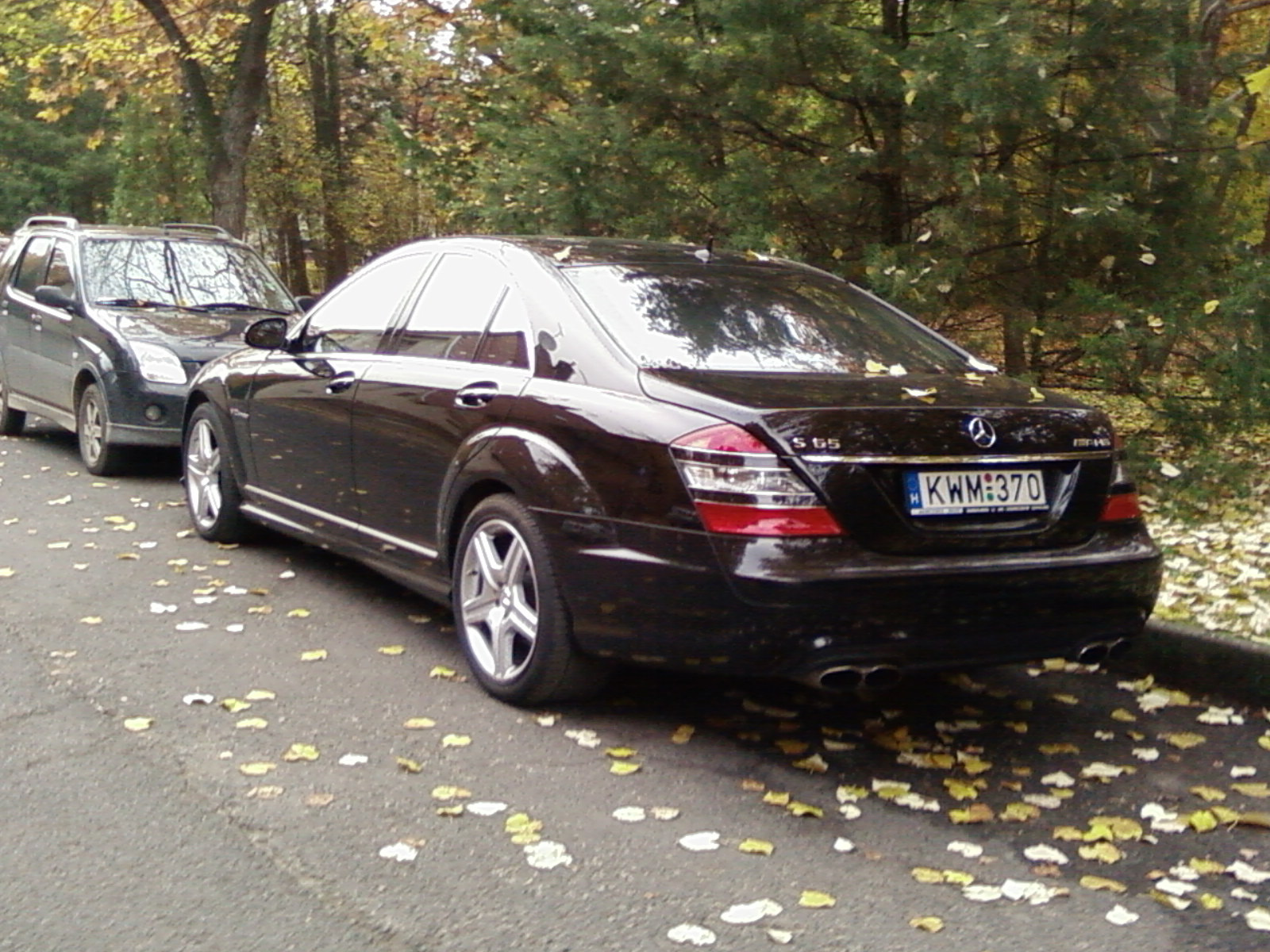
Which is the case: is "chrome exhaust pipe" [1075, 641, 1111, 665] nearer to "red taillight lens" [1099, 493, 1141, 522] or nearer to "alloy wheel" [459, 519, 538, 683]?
"red taillight lens" [1099, 493, 1141, 522]

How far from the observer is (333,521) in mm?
7031

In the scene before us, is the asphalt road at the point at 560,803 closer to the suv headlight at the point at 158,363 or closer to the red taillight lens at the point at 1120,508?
the red taillight lens at the point at 1120,508

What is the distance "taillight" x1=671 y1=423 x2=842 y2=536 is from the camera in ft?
15.6

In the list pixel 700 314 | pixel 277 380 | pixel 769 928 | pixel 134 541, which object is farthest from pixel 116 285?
pixel 769 928

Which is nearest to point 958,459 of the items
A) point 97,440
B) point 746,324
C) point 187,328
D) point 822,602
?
point 822,602

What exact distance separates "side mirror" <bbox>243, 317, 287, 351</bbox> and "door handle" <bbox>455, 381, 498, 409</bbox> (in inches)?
79.3

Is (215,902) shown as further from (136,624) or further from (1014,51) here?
(1014,51)

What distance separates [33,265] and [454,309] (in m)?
7.71

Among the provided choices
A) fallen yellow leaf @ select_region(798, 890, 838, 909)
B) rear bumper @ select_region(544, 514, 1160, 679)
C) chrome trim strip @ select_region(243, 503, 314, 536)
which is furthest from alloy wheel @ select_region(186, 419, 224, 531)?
fallen yellow leaf @ select_region(798, 890, 838, 909)

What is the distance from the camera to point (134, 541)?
8.71 m

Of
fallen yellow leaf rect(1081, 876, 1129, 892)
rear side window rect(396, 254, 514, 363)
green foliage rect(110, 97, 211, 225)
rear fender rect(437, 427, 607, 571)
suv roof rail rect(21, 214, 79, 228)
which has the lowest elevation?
fallen yellow leaf rect(1081, 876, 1129, 892)

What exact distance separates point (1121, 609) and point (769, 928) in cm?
200

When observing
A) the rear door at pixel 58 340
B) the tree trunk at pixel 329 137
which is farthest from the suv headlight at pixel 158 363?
the tree trunk at pixel 329 137

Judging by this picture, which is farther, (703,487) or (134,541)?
(134,541)
